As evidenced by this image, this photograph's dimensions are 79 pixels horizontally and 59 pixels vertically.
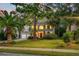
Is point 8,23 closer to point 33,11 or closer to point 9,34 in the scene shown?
point 9,34

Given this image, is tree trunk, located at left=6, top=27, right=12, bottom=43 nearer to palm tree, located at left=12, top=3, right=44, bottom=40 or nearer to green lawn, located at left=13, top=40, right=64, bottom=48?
green lawn, located at left=13, top=40, right=64, bottom=48

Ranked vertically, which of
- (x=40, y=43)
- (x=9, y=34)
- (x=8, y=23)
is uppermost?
(x=8, y=23)

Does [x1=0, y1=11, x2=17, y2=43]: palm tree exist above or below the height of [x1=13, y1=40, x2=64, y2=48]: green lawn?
above

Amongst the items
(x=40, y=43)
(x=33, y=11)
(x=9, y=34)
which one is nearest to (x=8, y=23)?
(x=9, y=34)

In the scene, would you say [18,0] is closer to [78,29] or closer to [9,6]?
[9,6]

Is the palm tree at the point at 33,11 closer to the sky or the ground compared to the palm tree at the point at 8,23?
closer to the sky

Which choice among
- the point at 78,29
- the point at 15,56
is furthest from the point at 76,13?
the point at 15,56

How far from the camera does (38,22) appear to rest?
10.8 metres

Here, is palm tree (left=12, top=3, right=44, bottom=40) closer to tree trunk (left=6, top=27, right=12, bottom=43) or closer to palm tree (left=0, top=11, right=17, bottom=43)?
palm tree (left=0, top=11, right=17, bottom=43)

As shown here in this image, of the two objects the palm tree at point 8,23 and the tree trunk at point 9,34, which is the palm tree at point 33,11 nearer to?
the palm tree at point 8,23

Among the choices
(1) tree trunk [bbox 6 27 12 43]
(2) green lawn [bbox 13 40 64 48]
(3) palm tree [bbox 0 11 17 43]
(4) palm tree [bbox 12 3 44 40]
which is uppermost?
(4) palm tree [bbox 12 3 44 40]

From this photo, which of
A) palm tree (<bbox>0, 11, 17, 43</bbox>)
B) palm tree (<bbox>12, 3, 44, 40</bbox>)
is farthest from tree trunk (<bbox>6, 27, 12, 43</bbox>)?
palm tree (<bbox>12, 3, 44, 40</bbox>)

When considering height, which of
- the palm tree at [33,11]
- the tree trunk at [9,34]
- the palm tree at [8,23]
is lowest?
the tree trunk at [9,34]

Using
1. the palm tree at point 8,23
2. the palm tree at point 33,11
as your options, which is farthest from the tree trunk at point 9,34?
the palm tree at point 33,11
